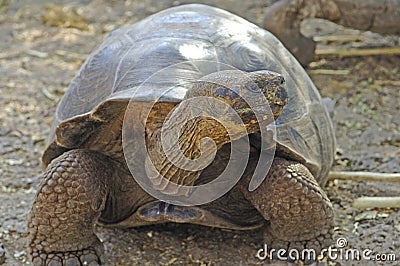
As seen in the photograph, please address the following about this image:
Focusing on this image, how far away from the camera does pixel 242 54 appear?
10.0 feet

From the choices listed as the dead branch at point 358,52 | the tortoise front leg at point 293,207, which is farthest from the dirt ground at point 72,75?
the tortoise front leg at point 293,207

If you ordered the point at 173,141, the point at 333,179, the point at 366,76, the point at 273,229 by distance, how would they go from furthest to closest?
the point at 366,76 → the point at 333,179 → the point at 273,229 → the point at 173,141

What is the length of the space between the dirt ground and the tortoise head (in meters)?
0.92

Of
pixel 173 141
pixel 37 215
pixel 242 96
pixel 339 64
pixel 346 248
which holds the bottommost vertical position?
pixel 339 64

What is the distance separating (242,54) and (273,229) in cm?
83

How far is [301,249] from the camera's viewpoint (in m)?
3.02

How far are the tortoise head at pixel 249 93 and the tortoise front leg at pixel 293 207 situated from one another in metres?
0.57

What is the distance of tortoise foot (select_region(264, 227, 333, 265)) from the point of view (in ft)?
9.84

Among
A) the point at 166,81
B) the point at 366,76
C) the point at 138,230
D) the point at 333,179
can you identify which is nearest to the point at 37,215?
the point at 138,230

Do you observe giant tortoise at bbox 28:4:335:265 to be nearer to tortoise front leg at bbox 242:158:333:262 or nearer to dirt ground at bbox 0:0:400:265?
tortoise front leg at bbox 242:158:333:262

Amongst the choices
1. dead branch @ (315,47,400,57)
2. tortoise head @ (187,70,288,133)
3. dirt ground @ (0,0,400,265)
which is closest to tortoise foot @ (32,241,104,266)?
dirt ground @ (0,0,400,265)

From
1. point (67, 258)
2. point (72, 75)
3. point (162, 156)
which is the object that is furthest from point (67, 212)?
point (72, 75)

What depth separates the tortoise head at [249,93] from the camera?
2.32m

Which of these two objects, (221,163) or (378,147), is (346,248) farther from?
(378,147)
